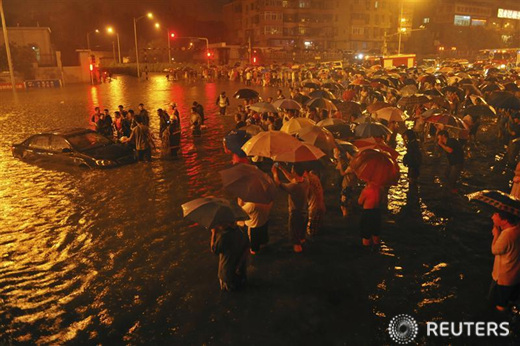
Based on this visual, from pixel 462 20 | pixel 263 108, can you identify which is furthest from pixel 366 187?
pixel 462 20

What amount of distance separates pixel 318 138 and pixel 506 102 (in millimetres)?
7644

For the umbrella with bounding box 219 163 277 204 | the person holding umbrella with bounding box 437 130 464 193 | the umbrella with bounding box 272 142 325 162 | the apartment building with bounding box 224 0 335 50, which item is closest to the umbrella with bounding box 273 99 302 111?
the person holding umbrella with bounding box 437 130 464 193

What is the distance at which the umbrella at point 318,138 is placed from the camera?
8750 millimetres

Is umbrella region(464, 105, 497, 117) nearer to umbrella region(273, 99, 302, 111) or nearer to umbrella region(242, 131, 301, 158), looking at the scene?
umbrella region(273, 99, 302, 111)

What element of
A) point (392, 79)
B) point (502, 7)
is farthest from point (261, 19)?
point (502, 7)

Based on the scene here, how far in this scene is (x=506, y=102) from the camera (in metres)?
12.6

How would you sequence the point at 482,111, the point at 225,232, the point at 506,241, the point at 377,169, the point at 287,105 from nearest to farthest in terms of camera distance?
the point at 506,241 < the point at 225,232 < the point at 377,169 < the point at 482,111 < the point at 287,105

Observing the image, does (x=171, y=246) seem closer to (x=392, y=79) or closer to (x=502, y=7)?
(x=392, y=79)

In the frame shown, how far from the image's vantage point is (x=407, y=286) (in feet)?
21.0

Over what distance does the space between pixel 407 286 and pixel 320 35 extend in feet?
313

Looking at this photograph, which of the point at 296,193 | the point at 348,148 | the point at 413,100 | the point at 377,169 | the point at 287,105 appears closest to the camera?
the point at 377,169
